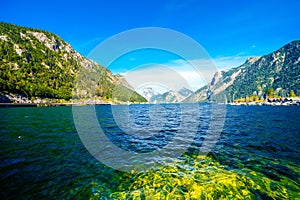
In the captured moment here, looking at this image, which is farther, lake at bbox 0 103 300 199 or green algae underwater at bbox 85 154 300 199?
lake at bbox 0 103 300 199

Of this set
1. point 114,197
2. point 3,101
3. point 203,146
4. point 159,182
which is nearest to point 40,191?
point 114,197

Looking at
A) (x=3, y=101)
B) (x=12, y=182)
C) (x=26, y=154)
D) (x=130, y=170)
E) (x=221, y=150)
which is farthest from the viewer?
(x=3, y=101)

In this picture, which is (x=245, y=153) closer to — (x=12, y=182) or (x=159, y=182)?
(x=159, y=182)

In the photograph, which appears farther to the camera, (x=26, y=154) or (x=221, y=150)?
(x=221, y=150)

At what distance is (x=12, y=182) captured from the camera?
10.3 meters

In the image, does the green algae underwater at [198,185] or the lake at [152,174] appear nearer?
the green algae underwater at [198,185]

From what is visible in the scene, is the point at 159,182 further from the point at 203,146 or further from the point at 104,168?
the point at 203,146

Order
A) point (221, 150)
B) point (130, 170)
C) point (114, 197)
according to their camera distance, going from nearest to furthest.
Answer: point (114, 197) → point (130, 170) → point (221, 150)

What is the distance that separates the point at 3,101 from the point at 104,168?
16558cm

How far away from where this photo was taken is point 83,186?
32.7ft

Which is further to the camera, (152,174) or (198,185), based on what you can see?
(152,174)

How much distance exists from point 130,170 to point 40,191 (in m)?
5.70

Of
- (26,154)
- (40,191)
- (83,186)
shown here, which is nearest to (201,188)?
(83,186)

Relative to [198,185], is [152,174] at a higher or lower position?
lower
